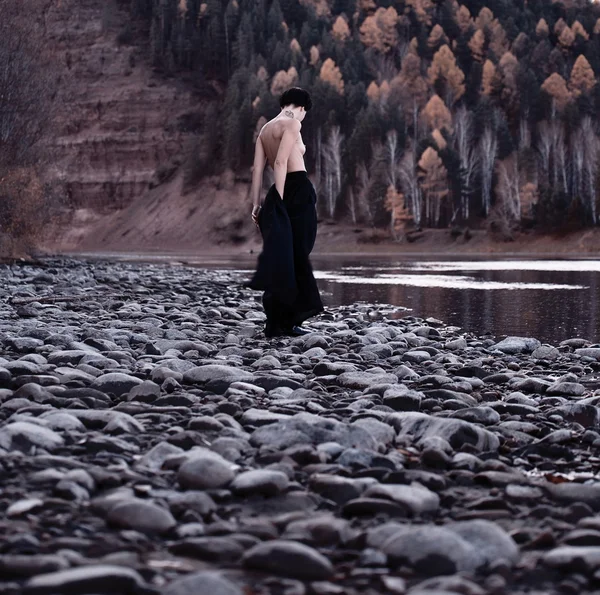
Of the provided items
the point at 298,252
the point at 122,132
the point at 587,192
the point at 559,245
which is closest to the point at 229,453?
the point at 298,252

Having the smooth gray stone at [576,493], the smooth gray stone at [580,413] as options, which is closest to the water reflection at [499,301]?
the smooth gray stone at [580,413]

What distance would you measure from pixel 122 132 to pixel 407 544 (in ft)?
307

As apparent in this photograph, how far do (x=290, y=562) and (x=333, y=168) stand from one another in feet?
244

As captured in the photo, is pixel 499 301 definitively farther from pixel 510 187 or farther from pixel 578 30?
pixel 578 30

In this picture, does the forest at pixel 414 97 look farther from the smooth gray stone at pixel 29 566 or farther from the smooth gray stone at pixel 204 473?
the smooth gray stone at pixel 29 566

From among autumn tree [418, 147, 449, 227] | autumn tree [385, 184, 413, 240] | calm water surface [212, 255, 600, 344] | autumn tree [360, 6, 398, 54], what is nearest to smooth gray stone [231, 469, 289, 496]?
calm water surface [212, 255, 600, 344]

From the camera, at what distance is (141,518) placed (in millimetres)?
2529

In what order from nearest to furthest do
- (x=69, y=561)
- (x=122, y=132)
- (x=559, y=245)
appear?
(x=69, y=561), (x=559, y=245), (x=122, y=132)

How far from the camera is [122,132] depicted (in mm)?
92188

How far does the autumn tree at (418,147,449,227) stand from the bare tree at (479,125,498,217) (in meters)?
3.17

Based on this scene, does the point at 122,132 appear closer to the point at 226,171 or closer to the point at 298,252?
the point at 226,171

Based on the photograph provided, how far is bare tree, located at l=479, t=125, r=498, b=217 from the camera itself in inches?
2790

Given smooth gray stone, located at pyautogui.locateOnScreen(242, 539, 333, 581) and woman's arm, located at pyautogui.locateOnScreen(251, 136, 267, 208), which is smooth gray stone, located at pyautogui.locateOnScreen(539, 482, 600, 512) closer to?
smooth gray stone, located at pyautogui.locateOnScreen(242, 539, 333, 581)

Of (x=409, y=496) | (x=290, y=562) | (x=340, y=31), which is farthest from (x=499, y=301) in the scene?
(x=340, y=31)
